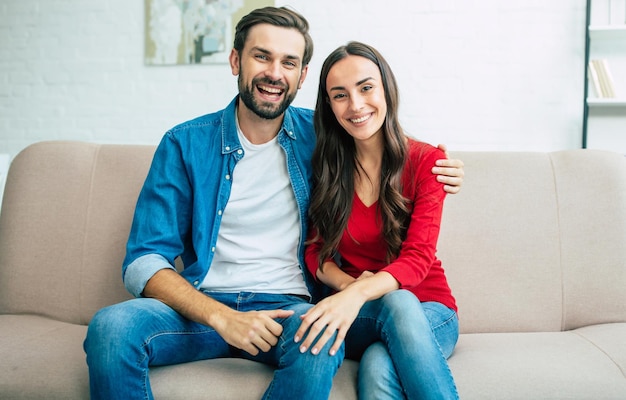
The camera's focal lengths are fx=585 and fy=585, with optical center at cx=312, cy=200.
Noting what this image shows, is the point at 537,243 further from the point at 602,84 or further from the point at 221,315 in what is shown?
the point at 602,84

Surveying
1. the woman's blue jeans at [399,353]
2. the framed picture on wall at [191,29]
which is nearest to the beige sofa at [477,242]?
the woman's blue jeans at [399,353]

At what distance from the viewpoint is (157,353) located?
4.45ft

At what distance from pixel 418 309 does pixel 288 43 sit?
0.88 meters

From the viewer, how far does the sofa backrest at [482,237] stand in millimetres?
1773

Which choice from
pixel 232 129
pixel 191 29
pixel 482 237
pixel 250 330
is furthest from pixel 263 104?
pixel 191 29

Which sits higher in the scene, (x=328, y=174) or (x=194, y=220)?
(x=328, y=174)

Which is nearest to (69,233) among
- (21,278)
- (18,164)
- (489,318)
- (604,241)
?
(21,278)

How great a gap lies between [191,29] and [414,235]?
8.08ft

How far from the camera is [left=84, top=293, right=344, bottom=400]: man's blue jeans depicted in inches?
48.7

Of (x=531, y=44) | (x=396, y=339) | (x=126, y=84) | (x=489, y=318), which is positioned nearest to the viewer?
(x=396, y=339)

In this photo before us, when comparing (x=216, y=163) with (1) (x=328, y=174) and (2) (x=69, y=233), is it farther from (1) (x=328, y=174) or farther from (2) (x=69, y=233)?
(2) (x=69, y=233)

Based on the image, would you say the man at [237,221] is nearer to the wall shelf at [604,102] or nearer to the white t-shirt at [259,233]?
the white t-shirt at [259,233]

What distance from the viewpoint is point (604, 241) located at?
70.2 inches

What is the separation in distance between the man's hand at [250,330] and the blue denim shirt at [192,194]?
274 millimetres
